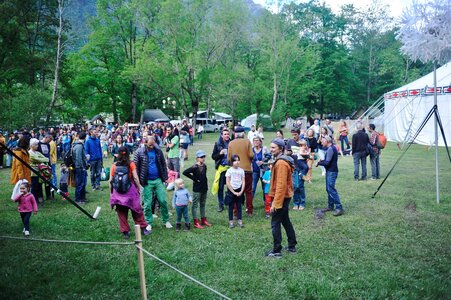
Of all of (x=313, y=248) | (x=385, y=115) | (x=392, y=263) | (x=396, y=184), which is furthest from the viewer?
(x=385, y=115)

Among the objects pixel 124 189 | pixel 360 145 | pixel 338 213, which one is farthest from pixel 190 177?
pixel 360 145

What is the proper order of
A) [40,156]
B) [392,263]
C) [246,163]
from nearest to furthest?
[392,263] → [246,163] → [40,156]

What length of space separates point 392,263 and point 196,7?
104 ft

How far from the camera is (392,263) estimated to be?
215 inches

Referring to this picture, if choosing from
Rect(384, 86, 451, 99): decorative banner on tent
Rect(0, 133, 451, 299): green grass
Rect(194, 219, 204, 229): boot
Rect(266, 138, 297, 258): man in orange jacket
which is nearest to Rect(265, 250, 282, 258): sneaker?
Rect(266, 138, 297, 258): man in orange jacket

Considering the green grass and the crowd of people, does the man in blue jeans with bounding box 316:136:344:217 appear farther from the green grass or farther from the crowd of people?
the green grass

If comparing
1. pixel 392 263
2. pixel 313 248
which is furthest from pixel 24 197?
pixel 392 263

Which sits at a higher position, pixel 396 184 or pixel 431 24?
pixel 431 24

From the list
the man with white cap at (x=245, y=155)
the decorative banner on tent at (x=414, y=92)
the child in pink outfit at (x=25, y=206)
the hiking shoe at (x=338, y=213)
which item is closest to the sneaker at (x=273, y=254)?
the man with white cap at (x=245, y=155)

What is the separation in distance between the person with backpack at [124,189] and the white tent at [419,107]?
17.8 m

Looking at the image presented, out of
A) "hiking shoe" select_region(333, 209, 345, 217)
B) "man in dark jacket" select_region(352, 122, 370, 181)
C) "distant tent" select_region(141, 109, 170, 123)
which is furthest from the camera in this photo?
"distant tent" select_region(141, 109, 170, 123)

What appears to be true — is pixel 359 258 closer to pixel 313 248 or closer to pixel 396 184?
pixel 313 248

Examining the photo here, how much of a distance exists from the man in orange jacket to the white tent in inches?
658

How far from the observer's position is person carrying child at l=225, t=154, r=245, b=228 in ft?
24.1
